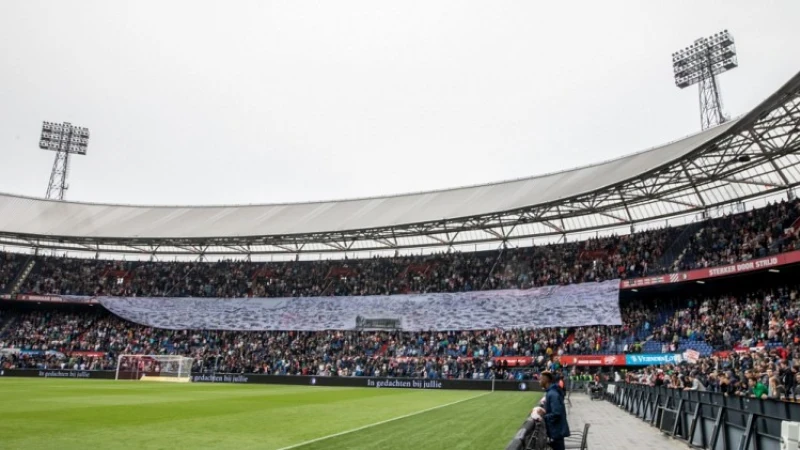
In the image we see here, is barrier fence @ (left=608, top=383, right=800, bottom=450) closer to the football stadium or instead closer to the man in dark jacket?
the football stadium

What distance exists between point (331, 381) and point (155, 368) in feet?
45.0

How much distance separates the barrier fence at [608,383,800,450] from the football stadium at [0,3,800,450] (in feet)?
0.21

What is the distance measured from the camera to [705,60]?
157 feet

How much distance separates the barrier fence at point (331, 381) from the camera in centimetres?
3669

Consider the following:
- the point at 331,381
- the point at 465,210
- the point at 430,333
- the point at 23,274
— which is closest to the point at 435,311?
the point at 430,333

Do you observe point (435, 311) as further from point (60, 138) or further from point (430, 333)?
point (60, 138)

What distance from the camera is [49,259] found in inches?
2397

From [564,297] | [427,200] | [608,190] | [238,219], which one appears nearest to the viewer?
[608,190]

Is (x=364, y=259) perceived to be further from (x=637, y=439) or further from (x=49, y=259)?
Result: (x=637, y=439)

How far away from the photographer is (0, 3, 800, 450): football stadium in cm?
1496

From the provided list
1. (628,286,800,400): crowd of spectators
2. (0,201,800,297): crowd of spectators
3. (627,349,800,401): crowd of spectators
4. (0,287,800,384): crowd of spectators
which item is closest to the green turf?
(627,349,800,401): crowd of spectators

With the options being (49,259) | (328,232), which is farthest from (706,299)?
(49,259)

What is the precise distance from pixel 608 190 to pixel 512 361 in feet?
42.0

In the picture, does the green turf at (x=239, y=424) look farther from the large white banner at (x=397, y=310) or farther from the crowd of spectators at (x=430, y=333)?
the large white banner at (x=397, y=310)
